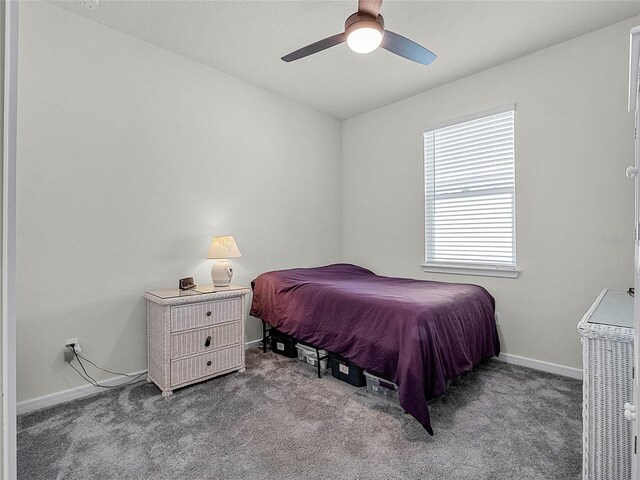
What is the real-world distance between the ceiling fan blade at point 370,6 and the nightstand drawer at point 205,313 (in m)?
2.11

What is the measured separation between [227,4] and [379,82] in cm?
162

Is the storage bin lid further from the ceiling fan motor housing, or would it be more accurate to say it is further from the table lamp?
the table lamp

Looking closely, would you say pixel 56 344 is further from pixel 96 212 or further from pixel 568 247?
pixel 568 247

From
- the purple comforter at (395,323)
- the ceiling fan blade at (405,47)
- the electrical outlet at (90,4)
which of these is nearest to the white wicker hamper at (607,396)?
the purple comforter at (395,323)

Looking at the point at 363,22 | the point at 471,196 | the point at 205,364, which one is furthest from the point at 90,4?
the point at 471,196

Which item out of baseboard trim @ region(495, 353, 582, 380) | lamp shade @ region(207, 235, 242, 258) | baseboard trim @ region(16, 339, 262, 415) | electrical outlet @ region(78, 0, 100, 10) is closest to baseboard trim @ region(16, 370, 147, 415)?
baseboard trim @ region(16, 339, 262, 415)

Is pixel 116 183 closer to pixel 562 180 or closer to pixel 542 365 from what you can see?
pixel 562 180

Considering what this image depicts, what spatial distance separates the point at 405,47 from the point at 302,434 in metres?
2.28

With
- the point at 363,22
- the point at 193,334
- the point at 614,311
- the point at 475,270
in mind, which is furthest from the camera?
the point at 475,270

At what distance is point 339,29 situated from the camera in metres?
2.43

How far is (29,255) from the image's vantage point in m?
2.10

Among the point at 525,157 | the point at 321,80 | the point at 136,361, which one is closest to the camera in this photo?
the point at 136,361

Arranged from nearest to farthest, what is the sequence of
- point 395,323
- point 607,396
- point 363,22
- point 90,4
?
1. point 607,396
2. point 363,22
3. point 395,323
4. point 90,4

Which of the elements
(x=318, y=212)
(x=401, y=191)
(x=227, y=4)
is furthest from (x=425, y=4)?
(x=318, y=212)
